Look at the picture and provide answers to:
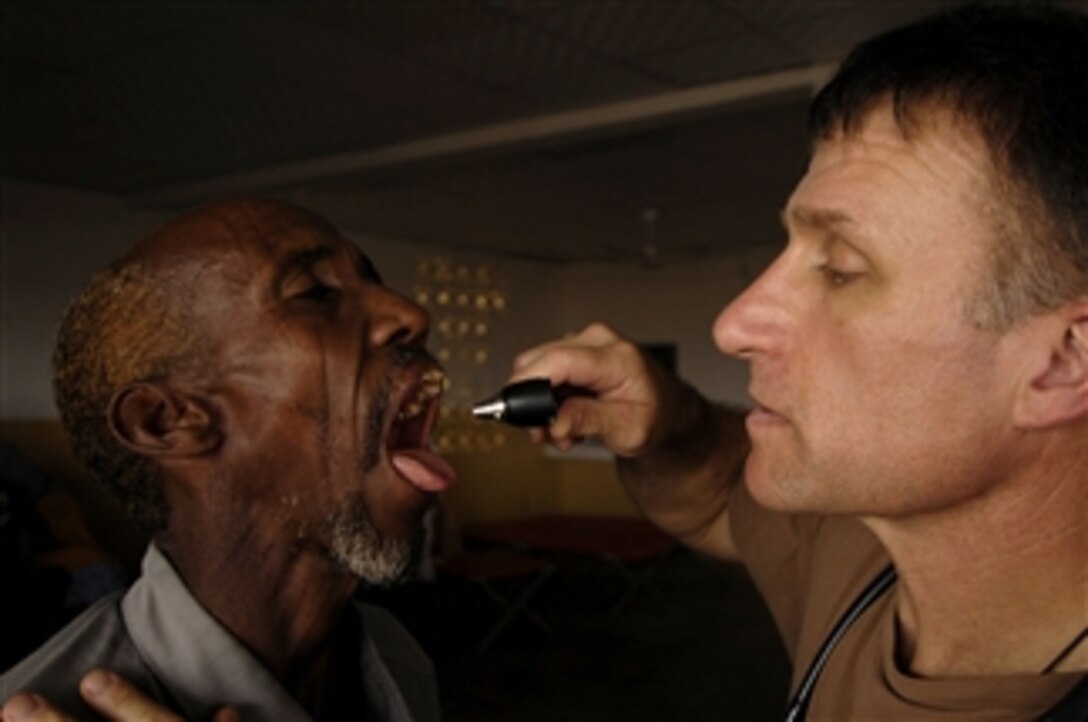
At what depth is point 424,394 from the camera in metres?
1.31

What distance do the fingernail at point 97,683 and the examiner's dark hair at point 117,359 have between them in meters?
0.34

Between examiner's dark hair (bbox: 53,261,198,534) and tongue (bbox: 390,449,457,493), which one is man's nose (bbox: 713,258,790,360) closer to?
tongue (bbox: 390,449,457,493)

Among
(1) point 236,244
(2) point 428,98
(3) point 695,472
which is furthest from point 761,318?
(2) point 428,98

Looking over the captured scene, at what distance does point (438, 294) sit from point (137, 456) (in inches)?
268

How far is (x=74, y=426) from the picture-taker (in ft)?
3.94

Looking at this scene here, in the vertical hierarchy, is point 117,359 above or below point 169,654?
above

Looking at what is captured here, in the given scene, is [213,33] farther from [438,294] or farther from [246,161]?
[438,294]

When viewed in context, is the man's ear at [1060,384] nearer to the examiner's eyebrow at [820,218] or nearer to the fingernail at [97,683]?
the examiner's eyebrow at [820,218]

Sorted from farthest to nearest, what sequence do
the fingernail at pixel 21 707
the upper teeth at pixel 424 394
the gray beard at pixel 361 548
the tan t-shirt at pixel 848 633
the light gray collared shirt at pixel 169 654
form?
the upper teeth at pixel 424 394
the gray beard at pixel 361 548
the light gray collared shirt at pixel 169 654
the tan t-shirt at pixel 848 633
the fingernail at pixel 21 707

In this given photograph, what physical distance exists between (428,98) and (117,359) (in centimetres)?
287

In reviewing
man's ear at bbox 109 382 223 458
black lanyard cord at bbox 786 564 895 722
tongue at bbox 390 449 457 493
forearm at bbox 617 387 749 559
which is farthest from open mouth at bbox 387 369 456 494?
black lanyard cord at bbox 786 564 895 722

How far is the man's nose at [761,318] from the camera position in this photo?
1.05m

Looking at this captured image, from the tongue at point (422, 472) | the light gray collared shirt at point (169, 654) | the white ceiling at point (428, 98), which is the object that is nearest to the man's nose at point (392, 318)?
the tongue at point (422, 472)

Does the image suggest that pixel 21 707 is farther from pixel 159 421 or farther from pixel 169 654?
pixel 159 421
